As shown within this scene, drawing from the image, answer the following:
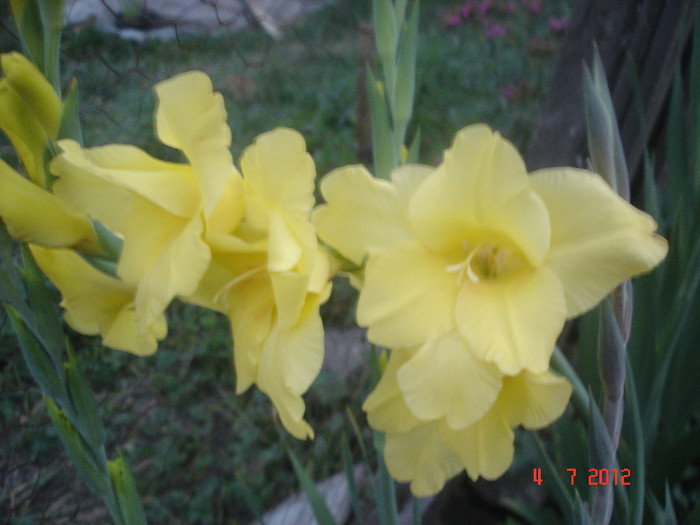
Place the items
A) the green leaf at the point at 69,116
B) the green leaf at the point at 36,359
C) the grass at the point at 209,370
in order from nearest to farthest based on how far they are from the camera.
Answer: the green leaf at the point at 69,116, the green leaf at the point at 36,359, the grass at the point at 209,370

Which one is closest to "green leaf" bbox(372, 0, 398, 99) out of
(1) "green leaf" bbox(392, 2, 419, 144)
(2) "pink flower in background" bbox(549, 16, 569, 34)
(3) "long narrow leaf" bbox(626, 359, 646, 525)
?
(1) "green leaf" bbox(392, 2, 419, 144)

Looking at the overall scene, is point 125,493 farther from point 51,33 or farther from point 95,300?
point 51,33

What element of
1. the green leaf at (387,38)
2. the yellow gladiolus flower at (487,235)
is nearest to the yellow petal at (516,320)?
the yellow gladiolus flower at (487,235)

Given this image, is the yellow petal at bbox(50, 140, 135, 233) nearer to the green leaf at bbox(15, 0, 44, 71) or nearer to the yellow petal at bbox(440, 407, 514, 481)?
the green leaf at bbox(15, 0, 44, 71)

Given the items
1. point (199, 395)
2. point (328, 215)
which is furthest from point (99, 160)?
point (199, 395)

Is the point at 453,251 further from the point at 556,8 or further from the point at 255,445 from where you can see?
the point at 556,8

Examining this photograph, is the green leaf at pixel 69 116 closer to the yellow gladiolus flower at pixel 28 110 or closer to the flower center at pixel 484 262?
the yellow gladiolus flower at pixel 28 110

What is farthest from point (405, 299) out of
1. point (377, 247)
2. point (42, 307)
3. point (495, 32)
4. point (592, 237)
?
point (495, 32)
